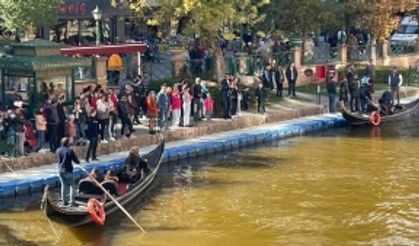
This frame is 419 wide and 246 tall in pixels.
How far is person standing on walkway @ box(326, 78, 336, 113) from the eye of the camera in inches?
1511

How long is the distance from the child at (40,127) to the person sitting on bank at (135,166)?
356cm

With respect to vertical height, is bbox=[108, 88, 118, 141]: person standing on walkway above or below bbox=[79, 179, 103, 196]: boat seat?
→ above

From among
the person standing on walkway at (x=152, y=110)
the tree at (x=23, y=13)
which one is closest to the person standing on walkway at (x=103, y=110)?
the person standing on walkway at (x=152, y=110)

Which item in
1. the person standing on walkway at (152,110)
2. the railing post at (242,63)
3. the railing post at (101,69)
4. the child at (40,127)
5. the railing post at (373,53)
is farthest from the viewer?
the railing post at (373,53)

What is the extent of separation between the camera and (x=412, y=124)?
3866cm

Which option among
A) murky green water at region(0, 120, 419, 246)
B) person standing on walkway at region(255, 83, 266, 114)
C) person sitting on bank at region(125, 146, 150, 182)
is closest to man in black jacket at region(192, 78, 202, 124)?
murky green water at region(0, 120, 419, 246)

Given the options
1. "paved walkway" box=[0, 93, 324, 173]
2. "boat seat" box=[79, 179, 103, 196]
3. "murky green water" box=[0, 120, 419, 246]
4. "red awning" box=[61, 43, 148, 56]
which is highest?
"red awning" box=[61, 43, 148, 56]

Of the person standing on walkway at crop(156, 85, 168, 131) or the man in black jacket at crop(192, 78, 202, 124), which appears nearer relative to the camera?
the person standing on walkway at crop(156, 85, 168, 131)

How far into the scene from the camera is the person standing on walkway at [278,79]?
3969 centimetres

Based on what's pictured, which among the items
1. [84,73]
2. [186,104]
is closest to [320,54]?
[84,73]

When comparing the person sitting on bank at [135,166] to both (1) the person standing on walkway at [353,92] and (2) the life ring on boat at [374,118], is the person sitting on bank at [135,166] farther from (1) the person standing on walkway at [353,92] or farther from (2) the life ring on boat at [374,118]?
(1) the person standing on walkway at [353,92]

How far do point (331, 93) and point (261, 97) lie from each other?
363 cm

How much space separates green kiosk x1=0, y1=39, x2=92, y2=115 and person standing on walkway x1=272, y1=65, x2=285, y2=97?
10.2 meters

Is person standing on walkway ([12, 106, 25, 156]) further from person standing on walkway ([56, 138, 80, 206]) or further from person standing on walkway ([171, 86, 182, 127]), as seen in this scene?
person standing on walkway ([171, 86, 182, 127])
